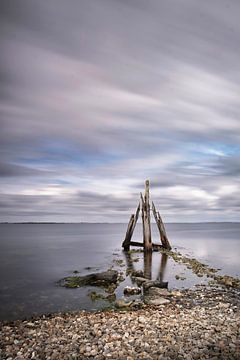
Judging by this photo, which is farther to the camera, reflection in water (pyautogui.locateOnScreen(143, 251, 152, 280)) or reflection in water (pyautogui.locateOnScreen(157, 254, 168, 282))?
reflection in water (pyautogui.locateOnScreen(143, 251, 152, 280))

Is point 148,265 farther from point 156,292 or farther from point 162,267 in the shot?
point 156,292

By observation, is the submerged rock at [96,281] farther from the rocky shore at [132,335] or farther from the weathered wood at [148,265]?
the rocky shore at [132,335]

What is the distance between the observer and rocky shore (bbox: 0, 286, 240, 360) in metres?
9.23

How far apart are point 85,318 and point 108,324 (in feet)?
5.14

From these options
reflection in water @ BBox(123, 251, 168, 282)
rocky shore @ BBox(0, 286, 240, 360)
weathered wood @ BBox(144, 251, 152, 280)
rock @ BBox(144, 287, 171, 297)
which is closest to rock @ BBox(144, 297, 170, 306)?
rocky shore @ BBox(0, 286, 240, 360)

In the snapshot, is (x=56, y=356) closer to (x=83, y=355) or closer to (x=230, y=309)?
(x=83, y=355)

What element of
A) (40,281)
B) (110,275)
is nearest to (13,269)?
(40,281)

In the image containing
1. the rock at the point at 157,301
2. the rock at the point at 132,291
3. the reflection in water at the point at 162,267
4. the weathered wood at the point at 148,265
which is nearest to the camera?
the rock at the point at 157,301

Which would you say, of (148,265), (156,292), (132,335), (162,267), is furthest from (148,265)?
(132,335)

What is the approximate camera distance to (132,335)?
10570 mm

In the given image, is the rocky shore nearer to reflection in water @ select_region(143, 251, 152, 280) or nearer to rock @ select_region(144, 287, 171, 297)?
rock @ select_region(144, 287, 171, 297)

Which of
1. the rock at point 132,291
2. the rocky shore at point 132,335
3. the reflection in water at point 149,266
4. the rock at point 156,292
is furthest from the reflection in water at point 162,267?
the rocky shore at point 132,335

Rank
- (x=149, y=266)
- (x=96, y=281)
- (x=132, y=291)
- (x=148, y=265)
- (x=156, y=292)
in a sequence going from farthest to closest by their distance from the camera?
(x=148, y=265) → (x=149, y=266) → (x=96, y=281) → (x=132, y=291) → (x=156, y=292)

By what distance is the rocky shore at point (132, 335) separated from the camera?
9.23 m
